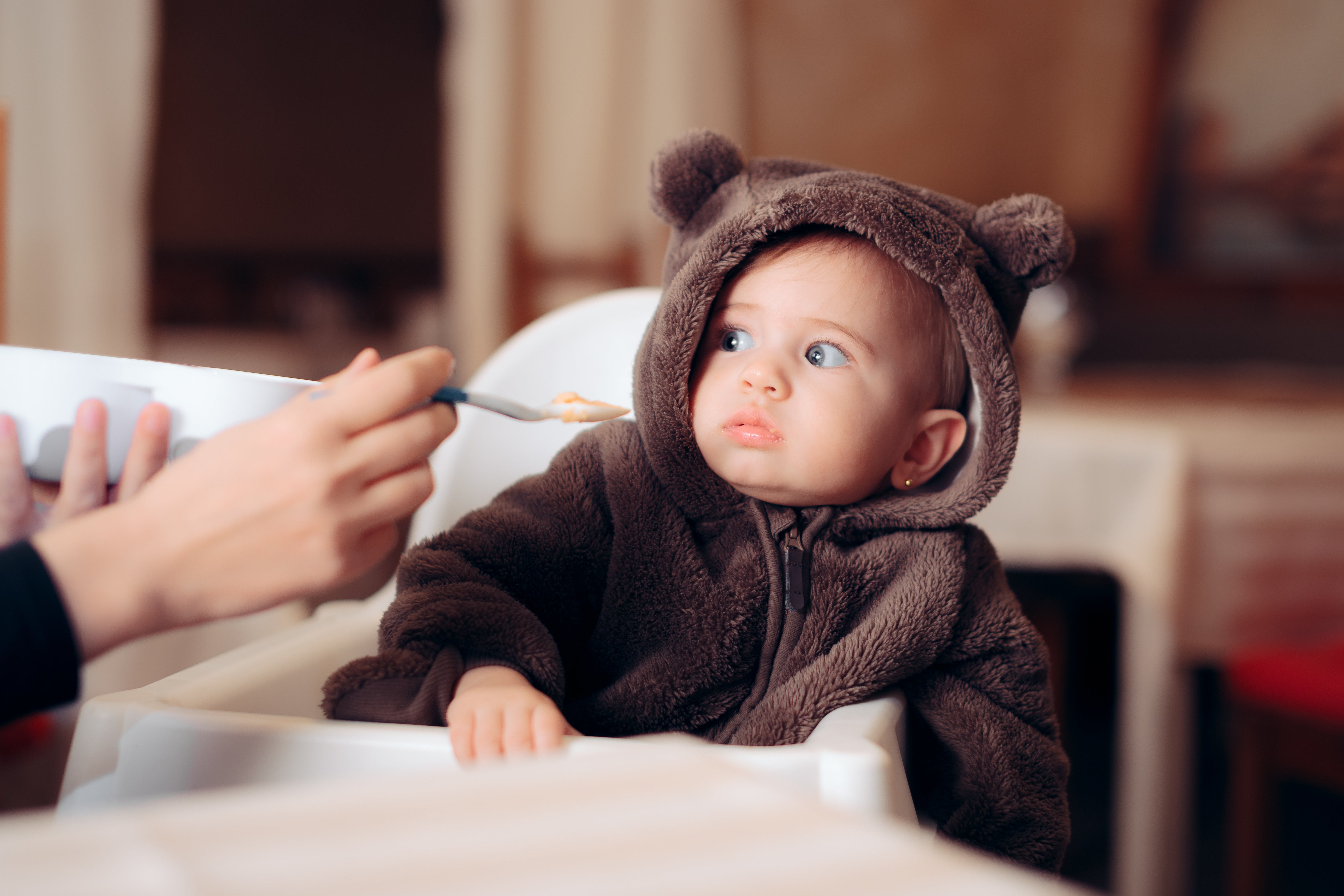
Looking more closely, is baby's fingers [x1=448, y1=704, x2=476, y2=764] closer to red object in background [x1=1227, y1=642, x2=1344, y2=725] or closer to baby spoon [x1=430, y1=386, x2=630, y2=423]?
baby spoon [x1=430, y1=386, x2=630, y2=423]

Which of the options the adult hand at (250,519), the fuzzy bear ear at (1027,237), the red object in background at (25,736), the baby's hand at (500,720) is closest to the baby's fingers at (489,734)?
the baby's hand at (500,720)

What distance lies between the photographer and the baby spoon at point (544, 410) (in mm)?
478

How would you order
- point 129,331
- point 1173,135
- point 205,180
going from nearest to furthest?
point 129,331, point 1173,135, point 205,180

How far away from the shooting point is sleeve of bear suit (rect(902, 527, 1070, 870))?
0.58m

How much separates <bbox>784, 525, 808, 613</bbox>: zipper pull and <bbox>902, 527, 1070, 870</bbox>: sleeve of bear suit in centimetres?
9

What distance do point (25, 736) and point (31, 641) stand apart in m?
1.44

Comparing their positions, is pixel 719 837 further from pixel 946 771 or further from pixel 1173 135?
pixel 1173 135

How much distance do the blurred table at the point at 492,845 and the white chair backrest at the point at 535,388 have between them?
0.56 meters

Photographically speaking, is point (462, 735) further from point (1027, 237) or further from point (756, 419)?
point (1027, 237)

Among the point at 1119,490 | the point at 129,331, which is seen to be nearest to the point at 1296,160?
the point at 1119,490

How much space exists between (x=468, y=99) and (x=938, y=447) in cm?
164

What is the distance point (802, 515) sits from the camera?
0.66 metres

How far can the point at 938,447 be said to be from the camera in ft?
2.24

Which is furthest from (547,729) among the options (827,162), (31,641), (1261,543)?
(827,162)
